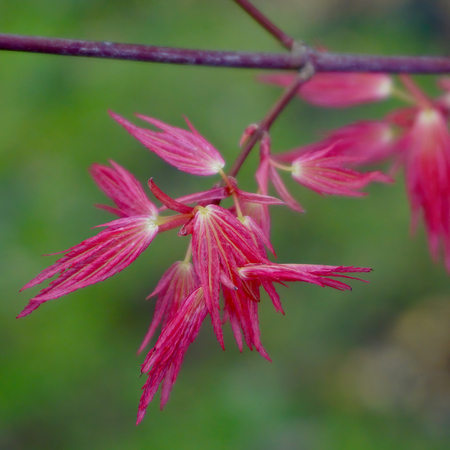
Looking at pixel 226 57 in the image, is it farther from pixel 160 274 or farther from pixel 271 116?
pixel 160 274

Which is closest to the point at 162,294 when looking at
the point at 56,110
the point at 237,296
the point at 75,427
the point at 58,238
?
the point at 237,296

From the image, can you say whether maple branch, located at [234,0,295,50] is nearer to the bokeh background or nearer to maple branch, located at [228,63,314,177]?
maple branch, located at [228,63,314,177]

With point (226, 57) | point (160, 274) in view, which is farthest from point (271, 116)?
point (160, 274)

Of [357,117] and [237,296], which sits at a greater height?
[357,117]

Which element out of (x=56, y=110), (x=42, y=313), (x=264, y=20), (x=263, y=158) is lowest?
(x=42, y=313)

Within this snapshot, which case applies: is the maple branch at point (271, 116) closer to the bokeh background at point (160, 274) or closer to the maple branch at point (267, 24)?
the maple branch at point (267, 24)

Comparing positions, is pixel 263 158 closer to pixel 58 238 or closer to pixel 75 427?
pixel 58 238

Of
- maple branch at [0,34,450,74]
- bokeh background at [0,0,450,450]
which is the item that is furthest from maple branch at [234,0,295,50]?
bokeh background at [0,0,450,450]

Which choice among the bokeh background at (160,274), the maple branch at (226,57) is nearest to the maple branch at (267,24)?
the maple branch at (226,57)
